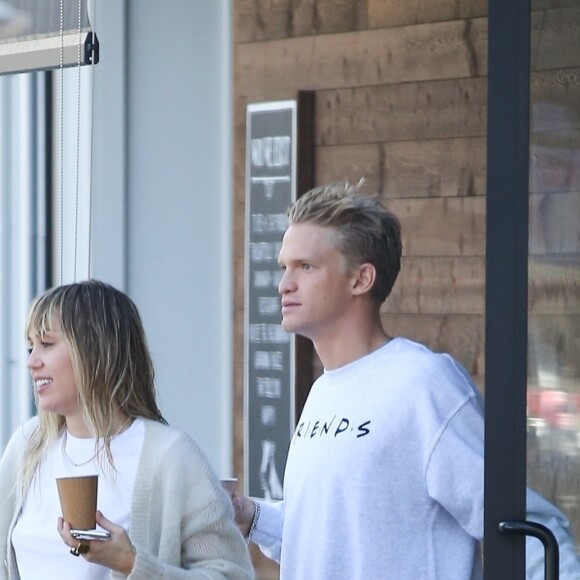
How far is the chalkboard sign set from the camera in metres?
4.33

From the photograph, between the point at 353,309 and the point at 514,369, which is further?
the point at 353,309

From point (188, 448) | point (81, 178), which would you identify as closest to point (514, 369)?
point (188, 448)

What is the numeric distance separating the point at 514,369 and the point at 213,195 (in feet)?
8.31

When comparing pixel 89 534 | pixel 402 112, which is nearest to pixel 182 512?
pixel 89 534

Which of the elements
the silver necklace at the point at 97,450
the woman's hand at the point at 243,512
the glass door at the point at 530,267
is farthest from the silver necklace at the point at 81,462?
the glass door at the point at 530,267

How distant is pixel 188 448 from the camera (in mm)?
2621

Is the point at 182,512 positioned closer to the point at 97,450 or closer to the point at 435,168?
the point at 97,450

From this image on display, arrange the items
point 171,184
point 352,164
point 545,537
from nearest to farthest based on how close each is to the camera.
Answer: point 545,537 < point 352,164 < point 171,184

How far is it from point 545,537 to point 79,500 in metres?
0.81

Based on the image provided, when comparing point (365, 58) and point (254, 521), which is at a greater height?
point (365, 58)

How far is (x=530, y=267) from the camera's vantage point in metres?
2.31

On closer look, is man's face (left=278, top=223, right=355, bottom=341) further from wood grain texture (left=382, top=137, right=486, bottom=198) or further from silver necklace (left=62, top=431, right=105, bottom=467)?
wood grain texture (left=382, top=137, right=486, bottom=198)

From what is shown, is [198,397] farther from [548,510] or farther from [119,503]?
[548,510]

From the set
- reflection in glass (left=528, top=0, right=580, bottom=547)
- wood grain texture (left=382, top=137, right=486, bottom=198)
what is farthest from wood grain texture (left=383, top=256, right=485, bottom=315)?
reflection in glass (left=528, top=0, right=580, bottom=547)
